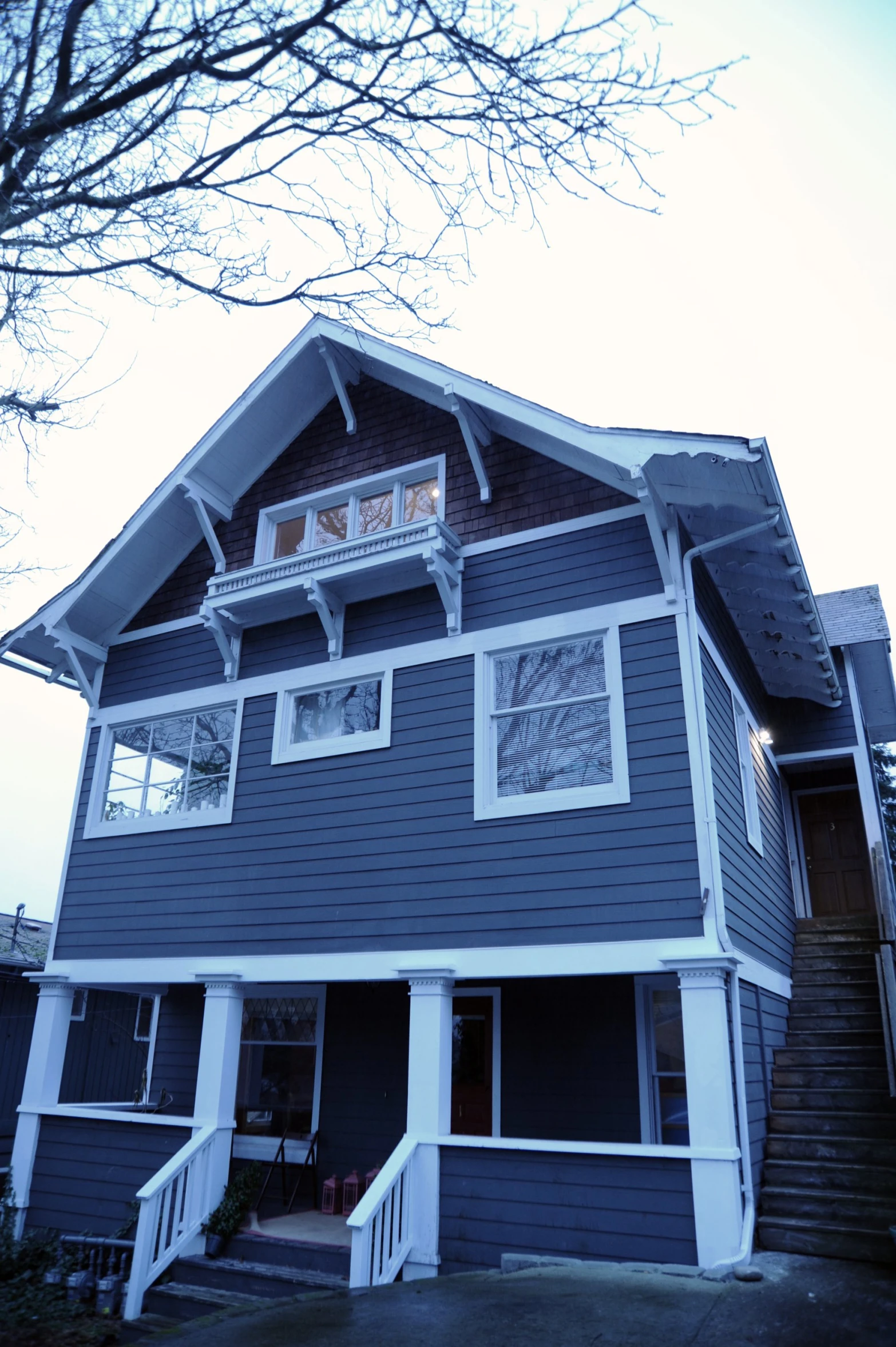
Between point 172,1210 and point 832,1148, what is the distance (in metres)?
5.60

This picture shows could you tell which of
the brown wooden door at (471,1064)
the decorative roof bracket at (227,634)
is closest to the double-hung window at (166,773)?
the decorative roof bracket at (227,634)

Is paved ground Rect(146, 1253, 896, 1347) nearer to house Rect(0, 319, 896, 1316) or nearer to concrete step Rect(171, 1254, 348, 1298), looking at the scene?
house Rect(0, 319, 896, 1316)

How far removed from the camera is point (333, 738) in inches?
387

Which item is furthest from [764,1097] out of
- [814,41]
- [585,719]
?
[814,41]

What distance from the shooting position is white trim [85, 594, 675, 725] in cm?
844

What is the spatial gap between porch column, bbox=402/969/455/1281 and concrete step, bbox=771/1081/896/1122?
3016mm

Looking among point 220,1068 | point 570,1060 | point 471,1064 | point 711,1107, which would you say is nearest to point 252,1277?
point 220,1068

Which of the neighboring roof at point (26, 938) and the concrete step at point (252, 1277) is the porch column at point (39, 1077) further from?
the neighboring roof at point (26, 938)

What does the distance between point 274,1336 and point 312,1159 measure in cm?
540

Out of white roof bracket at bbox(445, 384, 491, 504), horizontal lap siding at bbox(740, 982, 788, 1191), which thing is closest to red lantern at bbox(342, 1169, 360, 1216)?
horizontal lap siding at bbox(740, 982, 788, 1191)

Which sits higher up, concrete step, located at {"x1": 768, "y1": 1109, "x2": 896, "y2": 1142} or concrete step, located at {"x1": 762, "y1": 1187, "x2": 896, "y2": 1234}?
concrete step, located at {"x1": 768, "y1": 1109, "x2": 896, "y2": 1142}

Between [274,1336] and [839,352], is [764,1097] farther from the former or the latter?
[839,352]

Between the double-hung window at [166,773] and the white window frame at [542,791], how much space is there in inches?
118

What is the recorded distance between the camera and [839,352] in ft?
32.7
